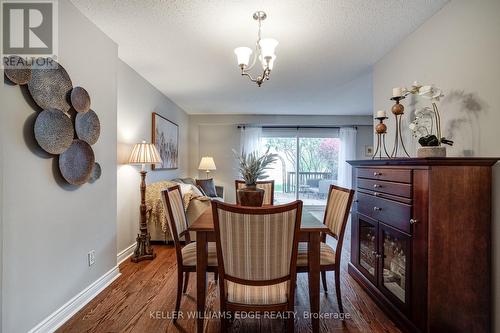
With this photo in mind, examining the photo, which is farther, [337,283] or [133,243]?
[133,243]

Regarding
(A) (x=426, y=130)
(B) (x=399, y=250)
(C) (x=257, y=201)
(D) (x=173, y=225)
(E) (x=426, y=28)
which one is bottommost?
(B) (x=399, y=250)

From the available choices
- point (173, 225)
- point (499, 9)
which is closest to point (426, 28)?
point (499, 9)

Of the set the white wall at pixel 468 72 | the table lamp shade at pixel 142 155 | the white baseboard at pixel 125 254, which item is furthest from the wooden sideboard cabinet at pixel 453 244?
the white baseboard at pixel 125 254

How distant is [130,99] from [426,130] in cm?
326

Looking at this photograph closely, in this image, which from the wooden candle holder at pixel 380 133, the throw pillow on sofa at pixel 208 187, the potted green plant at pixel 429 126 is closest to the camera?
the potted green plant at pixel 429 126

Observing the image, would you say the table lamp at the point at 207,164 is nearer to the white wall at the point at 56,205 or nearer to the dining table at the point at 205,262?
the white wall at the point at 56,205

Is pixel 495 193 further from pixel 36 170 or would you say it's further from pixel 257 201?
pixel 36 170

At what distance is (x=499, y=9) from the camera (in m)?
1.52

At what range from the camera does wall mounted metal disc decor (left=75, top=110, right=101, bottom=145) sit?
6.49ft

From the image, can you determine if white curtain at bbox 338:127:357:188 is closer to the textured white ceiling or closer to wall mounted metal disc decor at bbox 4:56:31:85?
the textured white ceiling

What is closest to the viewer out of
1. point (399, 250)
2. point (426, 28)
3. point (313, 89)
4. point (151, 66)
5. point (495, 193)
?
point (495, 193)

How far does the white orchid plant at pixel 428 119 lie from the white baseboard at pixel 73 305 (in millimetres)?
2828

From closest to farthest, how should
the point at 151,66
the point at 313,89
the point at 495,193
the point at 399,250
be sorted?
the point at 495,193 < the point at 399,250 < the point at 151,66 < the point at 313,89

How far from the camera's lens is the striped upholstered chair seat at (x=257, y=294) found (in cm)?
144
